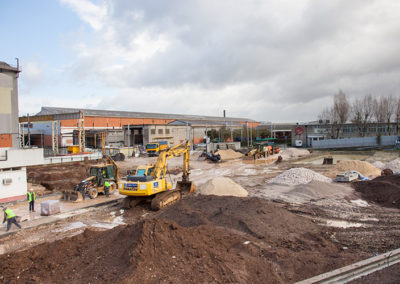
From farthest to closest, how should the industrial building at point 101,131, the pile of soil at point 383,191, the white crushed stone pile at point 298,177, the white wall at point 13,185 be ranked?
the industrial building at point 101,131
the white crushed stone pile at point 298,177
the white wall at point 13,185
the pile of soil at point 383,191

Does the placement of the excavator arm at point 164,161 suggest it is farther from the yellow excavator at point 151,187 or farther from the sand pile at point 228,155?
the sand pile at point 228,155

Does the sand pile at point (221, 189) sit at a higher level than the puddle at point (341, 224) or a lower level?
higher

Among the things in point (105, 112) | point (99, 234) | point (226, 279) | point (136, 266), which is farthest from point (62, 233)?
point (105, 112)

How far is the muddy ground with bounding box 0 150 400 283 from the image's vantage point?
289 inches

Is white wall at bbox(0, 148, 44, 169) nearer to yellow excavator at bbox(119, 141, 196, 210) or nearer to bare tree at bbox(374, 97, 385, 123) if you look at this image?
yellow excavator at bbox(119, 141, 196, 210)

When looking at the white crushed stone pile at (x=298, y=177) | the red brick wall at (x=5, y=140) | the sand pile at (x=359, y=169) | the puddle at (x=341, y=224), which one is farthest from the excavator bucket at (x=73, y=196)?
the sand pile at (x=359, y=169)

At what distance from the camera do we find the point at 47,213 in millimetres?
14984

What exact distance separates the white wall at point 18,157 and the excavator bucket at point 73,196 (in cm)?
270

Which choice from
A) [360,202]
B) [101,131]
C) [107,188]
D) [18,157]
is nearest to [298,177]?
[360,202]

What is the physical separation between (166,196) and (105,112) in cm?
6207

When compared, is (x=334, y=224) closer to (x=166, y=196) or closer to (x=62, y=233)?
(x=166, y=196)

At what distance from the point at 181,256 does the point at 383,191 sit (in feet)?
45.7

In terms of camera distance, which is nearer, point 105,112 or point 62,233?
point 62,233

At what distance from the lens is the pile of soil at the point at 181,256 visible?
23.6ft
